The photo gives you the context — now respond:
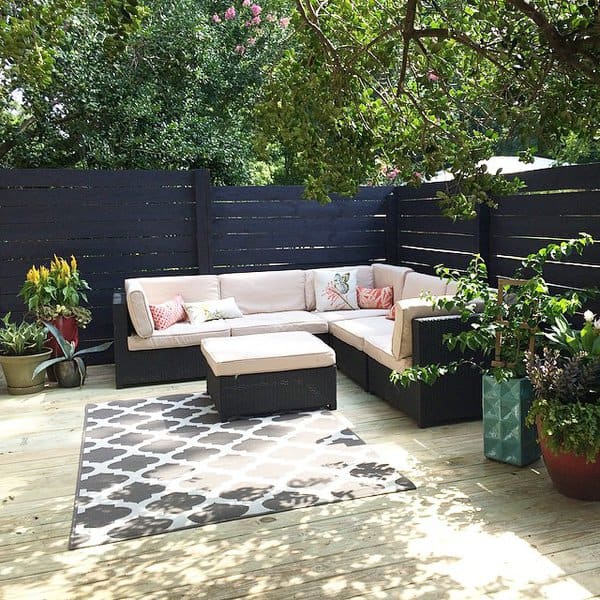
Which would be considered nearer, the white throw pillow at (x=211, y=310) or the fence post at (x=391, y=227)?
the white throw pillow at (x=211, y=310)

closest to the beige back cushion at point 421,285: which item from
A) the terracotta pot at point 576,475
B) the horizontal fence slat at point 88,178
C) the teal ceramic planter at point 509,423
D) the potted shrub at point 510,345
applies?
the potted shrub at point 510,345

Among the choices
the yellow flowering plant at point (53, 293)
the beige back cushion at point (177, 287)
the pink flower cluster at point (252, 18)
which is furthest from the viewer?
the pink flower cluster at point (252, 18)

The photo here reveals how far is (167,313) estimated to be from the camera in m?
5.77

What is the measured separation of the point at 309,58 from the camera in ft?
8.36

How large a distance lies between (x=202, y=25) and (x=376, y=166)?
19.4 ft

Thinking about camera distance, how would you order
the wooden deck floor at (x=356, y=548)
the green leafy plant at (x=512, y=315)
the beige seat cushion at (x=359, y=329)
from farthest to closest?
the beige seat cushion at (x=359, y=329), the green leafy plant at (x=512, y=315), the wooden deck floor at (x=356, y=548)

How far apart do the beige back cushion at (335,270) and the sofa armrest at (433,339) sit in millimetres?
2347

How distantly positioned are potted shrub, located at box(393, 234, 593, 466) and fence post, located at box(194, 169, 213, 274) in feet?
11.1

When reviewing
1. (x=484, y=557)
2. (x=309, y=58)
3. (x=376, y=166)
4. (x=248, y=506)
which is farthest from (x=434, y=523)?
(x=309, y=58)

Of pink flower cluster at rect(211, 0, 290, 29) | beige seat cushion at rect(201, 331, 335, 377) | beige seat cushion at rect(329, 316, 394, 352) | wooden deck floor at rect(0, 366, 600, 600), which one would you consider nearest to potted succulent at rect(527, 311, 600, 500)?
wooden deck floor at rect(0, 366, 600, 600)

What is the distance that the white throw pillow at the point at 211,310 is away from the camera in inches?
233

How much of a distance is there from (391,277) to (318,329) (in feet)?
3.21

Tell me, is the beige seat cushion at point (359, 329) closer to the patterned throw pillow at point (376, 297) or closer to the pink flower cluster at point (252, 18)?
the patterned throw pillow at point (376, 297)

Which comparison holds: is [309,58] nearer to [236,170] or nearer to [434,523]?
[434,523]
